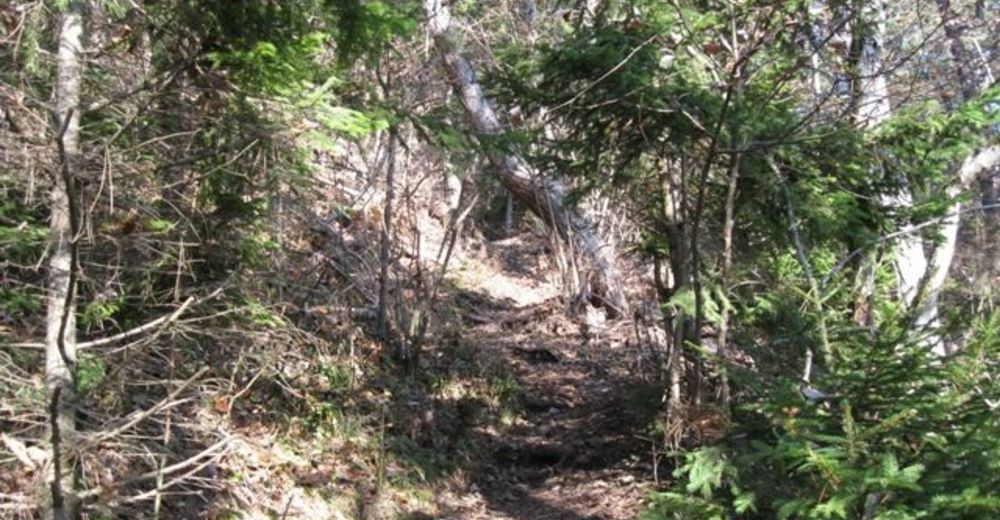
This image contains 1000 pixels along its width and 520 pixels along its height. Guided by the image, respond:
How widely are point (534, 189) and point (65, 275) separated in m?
7.49

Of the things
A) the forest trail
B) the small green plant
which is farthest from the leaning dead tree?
the small green plant

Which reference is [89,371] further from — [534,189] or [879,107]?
[534,189]

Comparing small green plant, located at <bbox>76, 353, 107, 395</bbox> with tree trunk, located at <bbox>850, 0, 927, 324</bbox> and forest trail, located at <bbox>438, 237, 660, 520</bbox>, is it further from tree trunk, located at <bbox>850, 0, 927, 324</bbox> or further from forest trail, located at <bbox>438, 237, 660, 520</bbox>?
tree trunk, located at <bbox>850, 0, 927, 324</bbox>

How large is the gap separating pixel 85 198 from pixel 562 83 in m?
4.16

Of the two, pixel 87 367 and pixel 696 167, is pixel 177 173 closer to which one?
pixel 87 367

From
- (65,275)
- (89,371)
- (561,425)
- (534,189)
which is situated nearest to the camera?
(65,275)

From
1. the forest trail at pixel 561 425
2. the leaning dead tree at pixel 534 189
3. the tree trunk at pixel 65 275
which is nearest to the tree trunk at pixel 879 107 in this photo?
the forest trail at pixel 561 425

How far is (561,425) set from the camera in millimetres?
9602

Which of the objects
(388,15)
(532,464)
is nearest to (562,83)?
(388,15)

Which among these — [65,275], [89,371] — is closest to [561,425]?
[89,371]

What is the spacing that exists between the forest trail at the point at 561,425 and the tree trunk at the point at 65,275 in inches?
175

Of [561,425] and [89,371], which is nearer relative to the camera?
[89,371]

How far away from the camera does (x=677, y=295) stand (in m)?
6.95

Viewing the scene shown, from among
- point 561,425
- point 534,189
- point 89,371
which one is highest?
point 534,189
